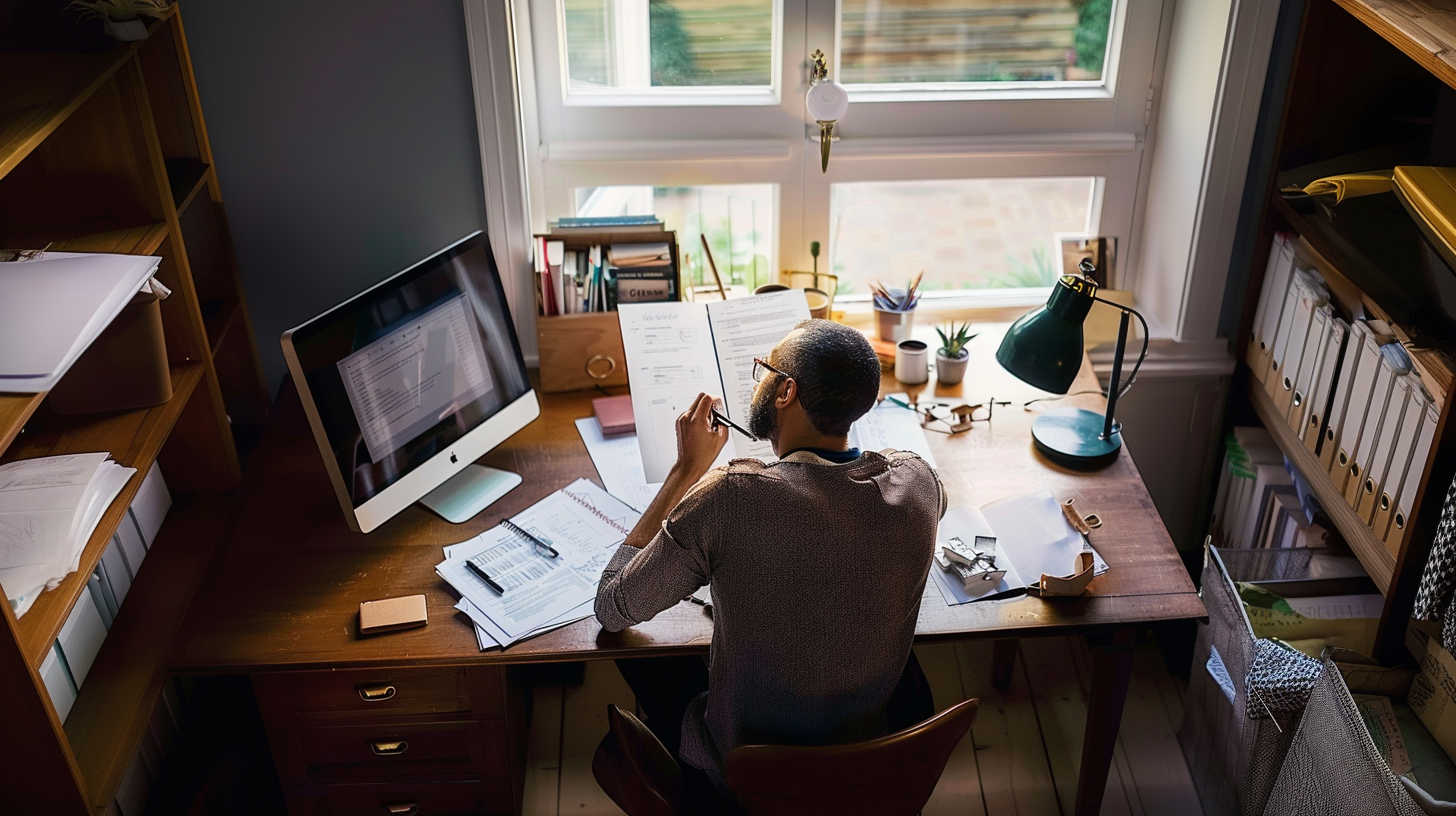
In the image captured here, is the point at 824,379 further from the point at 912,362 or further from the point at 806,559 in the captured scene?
the point at 912,362

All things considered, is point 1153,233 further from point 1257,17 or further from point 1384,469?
point 1384,469

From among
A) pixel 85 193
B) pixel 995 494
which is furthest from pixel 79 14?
pixel 995 494

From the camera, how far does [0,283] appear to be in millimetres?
1546

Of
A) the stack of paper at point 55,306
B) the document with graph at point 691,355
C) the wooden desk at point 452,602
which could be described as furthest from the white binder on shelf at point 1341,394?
the stack of paper at point 55,306

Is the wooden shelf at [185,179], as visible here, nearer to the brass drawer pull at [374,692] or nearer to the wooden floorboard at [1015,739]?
the brass drawer pull at [374,692]

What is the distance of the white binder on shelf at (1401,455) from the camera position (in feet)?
5.76

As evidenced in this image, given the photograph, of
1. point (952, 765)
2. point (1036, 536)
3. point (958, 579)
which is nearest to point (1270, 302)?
point (1036, 536)

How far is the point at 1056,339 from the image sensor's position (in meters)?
1.84

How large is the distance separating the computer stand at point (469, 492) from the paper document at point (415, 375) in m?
0.14

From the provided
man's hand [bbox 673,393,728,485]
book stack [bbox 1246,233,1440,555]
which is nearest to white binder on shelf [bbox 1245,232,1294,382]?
book stack [bbox 1246,233,1440,555]

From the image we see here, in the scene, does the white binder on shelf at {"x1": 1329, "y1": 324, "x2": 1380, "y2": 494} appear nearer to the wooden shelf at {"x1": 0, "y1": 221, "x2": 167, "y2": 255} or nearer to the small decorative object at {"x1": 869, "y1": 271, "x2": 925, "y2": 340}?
the small decorative object at {"x1": 869, "y1": 271, "x2": 925, "y2": 340}

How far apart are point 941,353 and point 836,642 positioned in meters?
1.02

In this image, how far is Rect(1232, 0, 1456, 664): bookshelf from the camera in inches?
69.2

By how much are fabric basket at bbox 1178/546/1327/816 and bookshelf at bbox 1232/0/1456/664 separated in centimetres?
16
